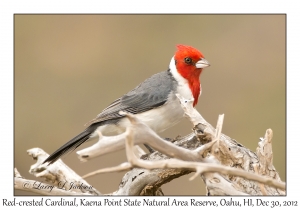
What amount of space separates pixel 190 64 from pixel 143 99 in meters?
0.54

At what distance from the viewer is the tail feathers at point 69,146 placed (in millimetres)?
4387

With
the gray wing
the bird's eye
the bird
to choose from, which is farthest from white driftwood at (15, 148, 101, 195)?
the bird's eye

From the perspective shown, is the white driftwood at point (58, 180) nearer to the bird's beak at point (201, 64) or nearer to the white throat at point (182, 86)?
the white throat at point (182, 86)

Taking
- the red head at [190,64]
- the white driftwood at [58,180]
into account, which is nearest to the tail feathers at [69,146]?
the white driftwood at [58,180]

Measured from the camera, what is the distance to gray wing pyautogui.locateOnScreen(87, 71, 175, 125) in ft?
15.8

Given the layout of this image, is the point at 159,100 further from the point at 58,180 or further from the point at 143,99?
the point at 58,180

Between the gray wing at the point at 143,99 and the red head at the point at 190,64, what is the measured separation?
0.47 ft

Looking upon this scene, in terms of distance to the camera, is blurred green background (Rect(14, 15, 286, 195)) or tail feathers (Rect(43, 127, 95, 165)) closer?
tail feathers (Rect(43, 127, 95, 165))

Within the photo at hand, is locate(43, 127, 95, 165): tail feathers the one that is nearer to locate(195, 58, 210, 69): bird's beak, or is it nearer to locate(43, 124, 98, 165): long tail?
locate(43, 124, 98, 165): long tail

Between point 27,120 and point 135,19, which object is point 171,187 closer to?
point 27,120

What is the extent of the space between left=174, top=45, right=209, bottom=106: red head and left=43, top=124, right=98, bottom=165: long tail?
95 centimetres
